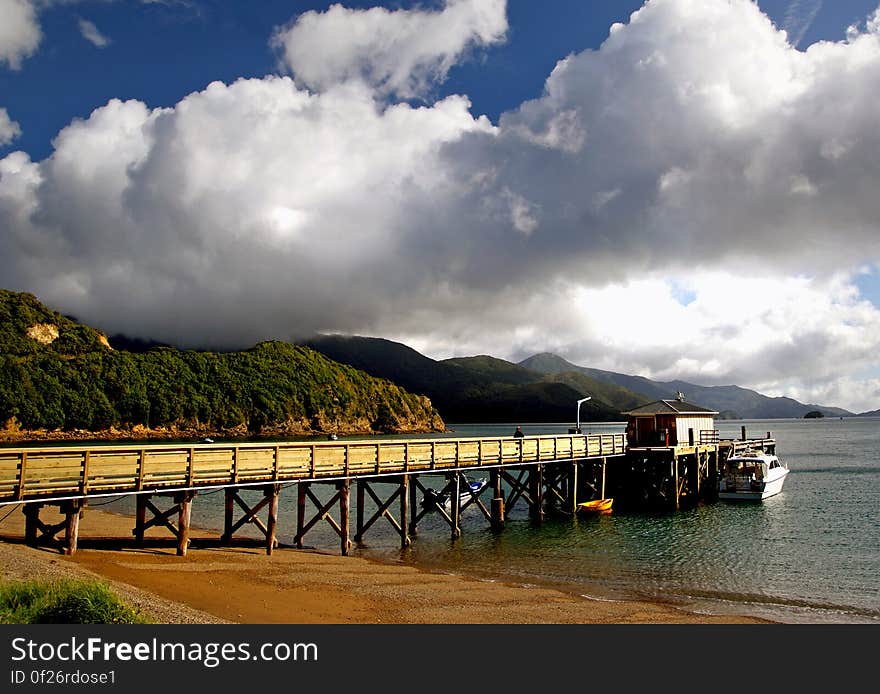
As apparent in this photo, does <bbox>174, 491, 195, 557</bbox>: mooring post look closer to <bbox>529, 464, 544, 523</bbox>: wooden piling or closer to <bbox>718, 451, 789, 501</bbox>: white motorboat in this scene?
<bbox>529, 464, 544, 523</bbox>: wooden piling

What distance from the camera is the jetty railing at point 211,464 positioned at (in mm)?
20203

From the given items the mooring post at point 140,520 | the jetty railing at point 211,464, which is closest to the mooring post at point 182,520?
the jetty railing at point 211,464

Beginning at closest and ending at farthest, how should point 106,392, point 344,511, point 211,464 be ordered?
point 211,464, point 344,511, point 106,392

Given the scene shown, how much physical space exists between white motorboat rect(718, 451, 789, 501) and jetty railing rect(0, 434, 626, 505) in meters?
21.4

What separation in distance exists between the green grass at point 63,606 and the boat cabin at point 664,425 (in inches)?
1547

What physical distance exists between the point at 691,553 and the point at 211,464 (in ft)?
68.9

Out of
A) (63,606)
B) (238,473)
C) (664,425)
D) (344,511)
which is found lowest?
(344,511)

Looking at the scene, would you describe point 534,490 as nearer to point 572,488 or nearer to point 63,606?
point 572,488

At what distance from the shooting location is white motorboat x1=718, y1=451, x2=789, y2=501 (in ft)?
152

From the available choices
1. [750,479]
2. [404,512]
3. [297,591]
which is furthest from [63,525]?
[750,479]

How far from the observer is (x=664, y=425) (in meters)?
46.2

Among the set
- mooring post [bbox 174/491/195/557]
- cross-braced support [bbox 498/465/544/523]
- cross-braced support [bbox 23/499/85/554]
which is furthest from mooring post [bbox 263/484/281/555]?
cross-braced support [bbox 498/465/544/523]

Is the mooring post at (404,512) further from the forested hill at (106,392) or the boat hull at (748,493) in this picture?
the forested hill at (106,392)
